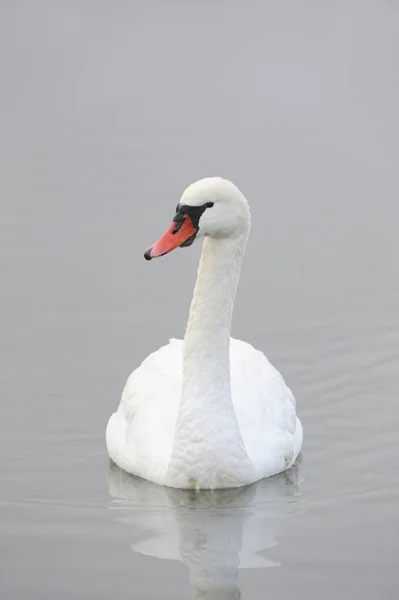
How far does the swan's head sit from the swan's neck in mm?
221

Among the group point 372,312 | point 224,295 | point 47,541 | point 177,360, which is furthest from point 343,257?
point 47,541

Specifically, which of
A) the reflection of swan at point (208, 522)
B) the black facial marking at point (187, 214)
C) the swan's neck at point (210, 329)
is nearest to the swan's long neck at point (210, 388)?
the swan's neck at point (210, 329)

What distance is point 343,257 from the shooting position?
1557 centimetres

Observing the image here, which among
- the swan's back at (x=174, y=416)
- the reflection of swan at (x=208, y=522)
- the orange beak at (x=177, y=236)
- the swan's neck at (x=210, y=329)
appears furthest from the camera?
the swan's back at (x=174, y=416)

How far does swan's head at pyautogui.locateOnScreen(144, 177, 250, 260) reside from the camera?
9984mm

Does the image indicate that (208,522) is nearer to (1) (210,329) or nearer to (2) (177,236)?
(1) (210,329)

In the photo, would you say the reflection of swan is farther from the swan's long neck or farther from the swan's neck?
the swan's neck

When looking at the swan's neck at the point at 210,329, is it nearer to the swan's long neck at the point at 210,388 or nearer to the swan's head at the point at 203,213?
the swan's long neck at the point at 210,388

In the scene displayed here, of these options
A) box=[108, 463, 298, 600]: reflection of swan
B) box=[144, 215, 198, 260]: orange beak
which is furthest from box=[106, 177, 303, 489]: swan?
box=[108, 463, 298, 600]: reflection of swan

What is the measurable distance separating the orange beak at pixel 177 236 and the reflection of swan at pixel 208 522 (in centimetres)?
148

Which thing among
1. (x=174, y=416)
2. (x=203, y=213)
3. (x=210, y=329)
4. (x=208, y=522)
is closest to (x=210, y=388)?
(x=210, y=329)

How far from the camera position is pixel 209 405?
1052cm

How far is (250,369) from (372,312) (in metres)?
2.80

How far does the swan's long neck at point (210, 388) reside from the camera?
1040cm
